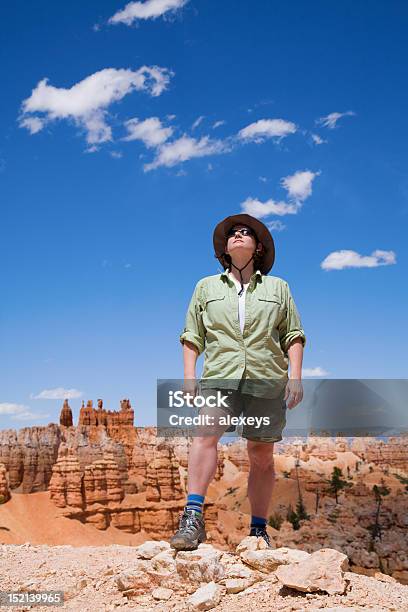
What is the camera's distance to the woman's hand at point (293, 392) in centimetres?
570

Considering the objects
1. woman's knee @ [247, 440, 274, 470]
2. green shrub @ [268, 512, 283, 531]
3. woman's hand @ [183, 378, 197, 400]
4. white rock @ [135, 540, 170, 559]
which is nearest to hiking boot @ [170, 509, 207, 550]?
white rock @ [135, 540, 170, 559]

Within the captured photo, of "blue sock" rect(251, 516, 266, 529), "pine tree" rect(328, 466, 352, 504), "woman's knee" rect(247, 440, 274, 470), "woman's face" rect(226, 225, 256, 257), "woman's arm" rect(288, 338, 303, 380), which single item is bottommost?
"pine tree" rect(328, 466, 352, 504)

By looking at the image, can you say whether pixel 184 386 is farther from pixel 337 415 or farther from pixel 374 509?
pixel 374 509

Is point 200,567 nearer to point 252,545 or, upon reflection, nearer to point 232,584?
point 232,584

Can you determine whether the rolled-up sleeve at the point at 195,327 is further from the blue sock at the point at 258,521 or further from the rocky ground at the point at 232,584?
the rocky ground at the point at 232,584

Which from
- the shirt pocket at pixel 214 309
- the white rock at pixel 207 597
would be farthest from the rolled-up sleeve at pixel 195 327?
the white rock at pixel 207 597

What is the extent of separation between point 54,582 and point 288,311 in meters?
3.59

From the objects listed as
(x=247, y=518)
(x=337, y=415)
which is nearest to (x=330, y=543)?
(x=247, y=518)

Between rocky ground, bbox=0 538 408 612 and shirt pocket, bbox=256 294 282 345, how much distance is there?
187 cm

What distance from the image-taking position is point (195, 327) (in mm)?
6004

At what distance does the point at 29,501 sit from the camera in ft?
115

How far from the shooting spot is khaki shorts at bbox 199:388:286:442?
220 inches

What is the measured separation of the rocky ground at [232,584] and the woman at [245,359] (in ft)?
0.89

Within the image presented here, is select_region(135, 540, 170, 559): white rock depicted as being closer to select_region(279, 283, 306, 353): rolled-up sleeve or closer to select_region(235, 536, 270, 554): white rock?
select_region(235, 536, 270, 554): white rock
